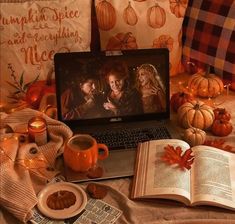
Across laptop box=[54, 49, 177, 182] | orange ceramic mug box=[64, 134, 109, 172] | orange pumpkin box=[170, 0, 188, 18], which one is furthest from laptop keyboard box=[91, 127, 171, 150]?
orange pumpkin box=[170, 0, 188, 18]

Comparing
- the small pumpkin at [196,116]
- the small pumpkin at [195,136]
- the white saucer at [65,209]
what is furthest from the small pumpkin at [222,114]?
the white saucer at [65,209]

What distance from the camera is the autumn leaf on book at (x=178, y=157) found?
3.83ft

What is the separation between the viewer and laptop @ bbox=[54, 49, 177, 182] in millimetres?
1339

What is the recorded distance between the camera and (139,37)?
63.9 inches

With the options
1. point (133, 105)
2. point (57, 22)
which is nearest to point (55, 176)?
point (133, 105)

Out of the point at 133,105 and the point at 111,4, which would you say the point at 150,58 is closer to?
the point at 133,105

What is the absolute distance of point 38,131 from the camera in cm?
124

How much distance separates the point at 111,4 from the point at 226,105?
0.60 m

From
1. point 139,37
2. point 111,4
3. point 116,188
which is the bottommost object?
point 116,188

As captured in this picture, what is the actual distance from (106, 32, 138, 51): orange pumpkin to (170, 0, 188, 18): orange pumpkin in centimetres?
20

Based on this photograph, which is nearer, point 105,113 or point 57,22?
point 105,113

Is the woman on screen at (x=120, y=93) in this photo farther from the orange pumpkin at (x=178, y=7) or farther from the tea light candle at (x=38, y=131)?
the orange pumpkin at (x=178, y=7)

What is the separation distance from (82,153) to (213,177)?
1.25 ft

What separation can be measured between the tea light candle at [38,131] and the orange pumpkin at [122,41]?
20.4 inches
